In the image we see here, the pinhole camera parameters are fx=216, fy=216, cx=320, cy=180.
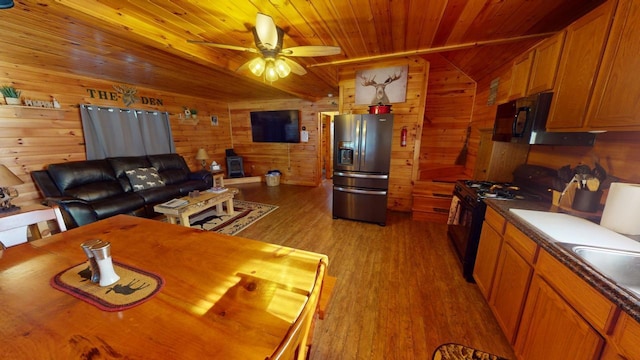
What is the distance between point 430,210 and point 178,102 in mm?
5555

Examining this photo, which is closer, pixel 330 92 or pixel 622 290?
pixel 622 290

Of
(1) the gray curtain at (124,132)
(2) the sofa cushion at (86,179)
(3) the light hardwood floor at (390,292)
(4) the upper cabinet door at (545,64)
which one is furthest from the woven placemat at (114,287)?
(1) the gray curtain at (124,132)

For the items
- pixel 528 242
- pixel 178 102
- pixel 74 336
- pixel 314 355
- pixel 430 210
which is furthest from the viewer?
→ pixel 178 102

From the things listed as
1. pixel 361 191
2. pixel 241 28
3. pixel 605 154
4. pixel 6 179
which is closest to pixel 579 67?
pixel 605 154

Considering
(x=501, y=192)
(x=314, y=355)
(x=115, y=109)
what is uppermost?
(x=115, y=109)

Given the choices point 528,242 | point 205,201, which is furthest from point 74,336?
point 205,201

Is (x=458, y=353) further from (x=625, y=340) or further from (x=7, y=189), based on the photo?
(x=7, y=189)

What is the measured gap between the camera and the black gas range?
187 centimetres

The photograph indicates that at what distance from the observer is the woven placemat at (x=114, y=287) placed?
2.58 ft

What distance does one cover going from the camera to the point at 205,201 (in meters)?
3.12

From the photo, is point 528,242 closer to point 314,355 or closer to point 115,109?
point 314,355

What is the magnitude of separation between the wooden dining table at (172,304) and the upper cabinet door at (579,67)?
6.34ft

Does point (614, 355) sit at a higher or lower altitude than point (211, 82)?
lower

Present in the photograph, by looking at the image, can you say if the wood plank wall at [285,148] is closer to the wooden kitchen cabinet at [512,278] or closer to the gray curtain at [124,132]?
the gray curtain at [124,132]
